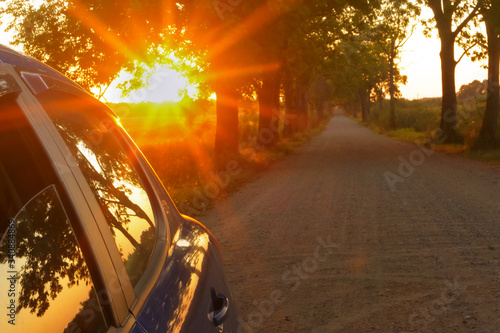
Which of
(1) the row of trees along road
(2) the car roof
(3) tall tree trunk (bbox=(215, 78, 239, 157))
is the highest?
(1) the row of trees along road

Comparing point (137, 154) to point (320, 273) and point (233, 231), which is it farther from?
point (233, 231)

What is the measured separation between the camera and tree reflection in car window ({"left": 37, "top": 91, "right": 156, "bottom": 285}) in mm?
1791

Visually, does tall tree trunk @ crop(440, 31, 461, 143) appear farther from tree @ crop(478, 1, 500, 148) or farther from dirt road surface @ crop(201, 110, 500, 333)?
dirt road surface @ crop(201, 110, 500, 333)

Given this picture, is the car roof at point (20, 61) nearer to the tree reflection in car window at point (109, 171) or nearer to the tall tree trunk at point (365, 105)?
the tree reflection in car window at point (109, 171)

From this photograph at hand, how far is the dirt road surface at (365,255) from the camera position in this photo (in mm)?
4863

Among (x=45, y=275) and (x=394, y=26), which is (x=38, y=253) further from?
(x=394, y=26)

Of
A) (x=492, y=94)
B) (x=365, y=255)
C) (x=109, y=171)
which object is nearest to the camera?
(x=109, y=171)

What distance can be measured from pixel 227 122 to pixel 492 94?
9.54 metres

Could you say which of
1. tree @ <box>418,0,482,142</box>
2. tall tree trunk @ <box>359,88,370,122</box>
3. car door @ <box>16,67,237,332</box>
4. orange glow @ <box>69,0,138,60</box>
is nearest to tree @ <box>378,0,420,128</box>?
tree @ <box>418,0,482,142</box>

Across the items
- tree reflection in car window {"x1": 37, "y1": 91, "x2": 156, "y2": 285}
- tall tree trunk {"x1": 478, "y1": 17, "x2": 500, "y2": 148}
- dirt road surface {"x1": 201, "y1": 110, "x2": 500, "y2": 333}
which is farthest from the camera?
tall tree trunk {"x1": 478, "y1": 17, "x2": 500, "y2": 148}

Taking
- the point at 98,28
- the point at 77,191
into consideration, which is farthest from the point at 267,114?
the point at 77,191

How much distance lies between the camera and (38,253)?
1413 mm

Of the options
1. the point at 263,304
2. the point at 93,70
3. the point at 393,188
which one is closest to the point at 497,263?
the point at 263,304

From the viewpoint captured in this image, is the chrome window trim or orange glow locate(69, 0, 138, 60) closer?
the chrome window trim
